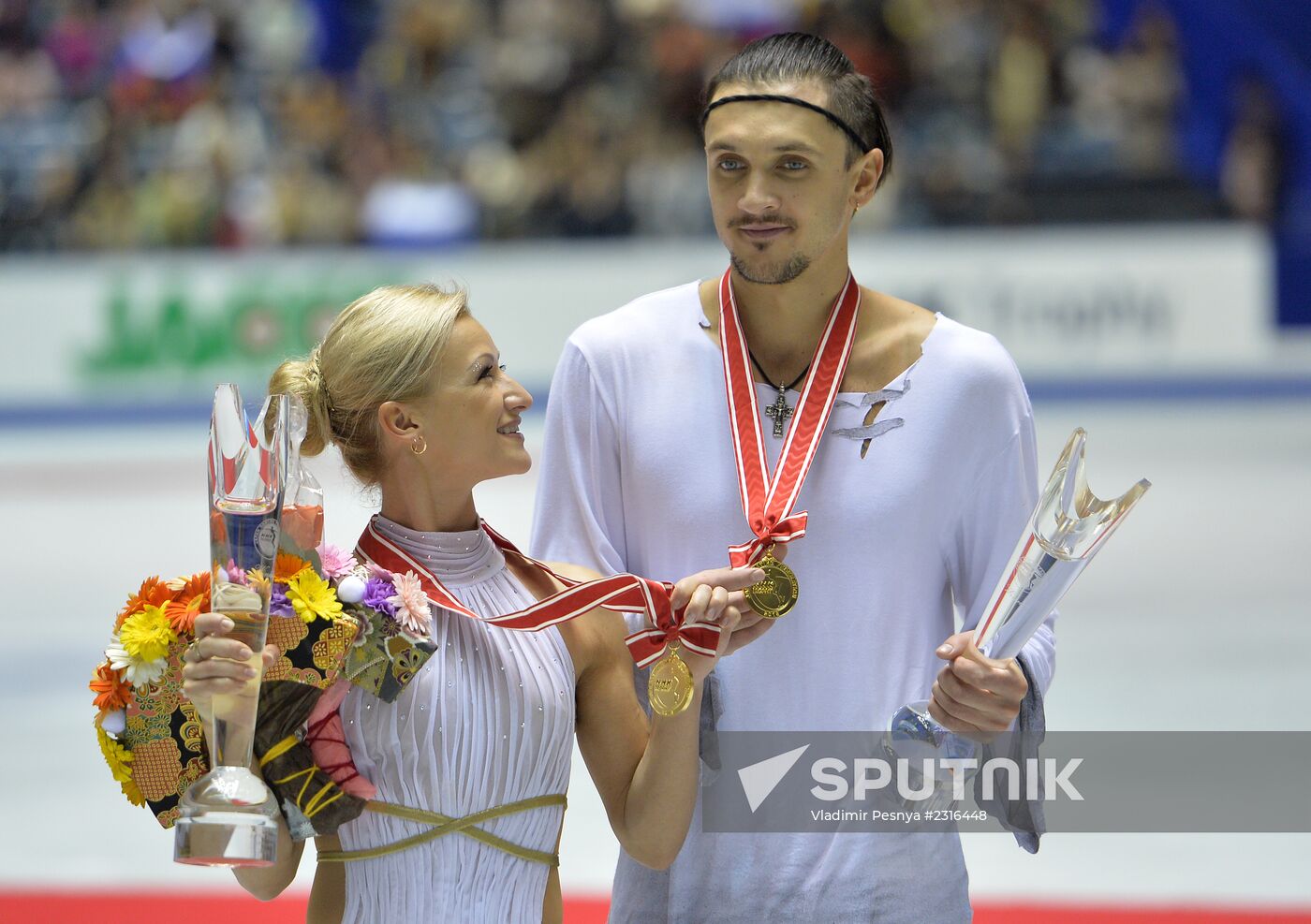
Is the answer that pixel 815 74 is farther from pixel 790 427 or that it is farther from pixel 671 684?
pixel 671 684

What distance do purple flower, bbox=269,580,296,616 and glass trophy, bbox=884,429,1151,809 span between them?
0.83 metres

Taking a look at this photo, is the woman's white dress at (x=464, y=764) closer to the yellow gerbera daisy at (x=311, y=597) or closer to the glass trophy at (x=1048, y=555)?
the yellow gerbera daisy at (x=311, y=597)

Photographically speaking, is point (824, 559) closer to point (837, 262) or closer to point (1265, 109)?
point (837, 262)

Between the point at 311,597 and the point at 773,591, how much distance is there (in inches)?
23.3

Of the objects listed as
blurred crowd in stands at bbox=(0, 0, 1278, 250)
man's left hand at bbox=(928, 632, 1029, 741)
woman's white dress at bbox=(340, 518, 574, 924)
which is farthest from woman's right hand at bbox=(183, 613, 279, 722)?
blurred crowd in stands at bbox=(0, 0, 1278, 250)

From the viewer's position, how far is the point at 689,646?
2.17 m

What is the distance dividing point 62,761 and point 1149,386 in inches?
349

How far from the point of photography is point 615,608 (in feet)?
7.36

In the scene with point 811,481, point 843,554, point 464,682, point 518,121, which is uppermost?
point 518,121

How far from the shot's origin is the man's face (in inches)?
95.6

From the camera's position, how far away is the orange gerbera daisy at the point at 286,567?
2018 millimetres

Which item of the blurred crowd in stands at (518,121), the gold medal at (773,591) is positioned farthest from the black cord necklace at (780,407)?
the blurred crowd in stands at (518,121)

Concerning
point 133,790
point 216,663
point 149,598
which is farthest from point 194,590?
point 133,790

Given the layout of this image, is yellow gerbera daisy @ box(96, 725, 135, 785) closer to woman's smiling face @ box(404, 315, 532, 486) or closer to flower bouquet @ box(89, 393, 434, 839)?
flower bouquet @ box(89, 393, 434, 839)
